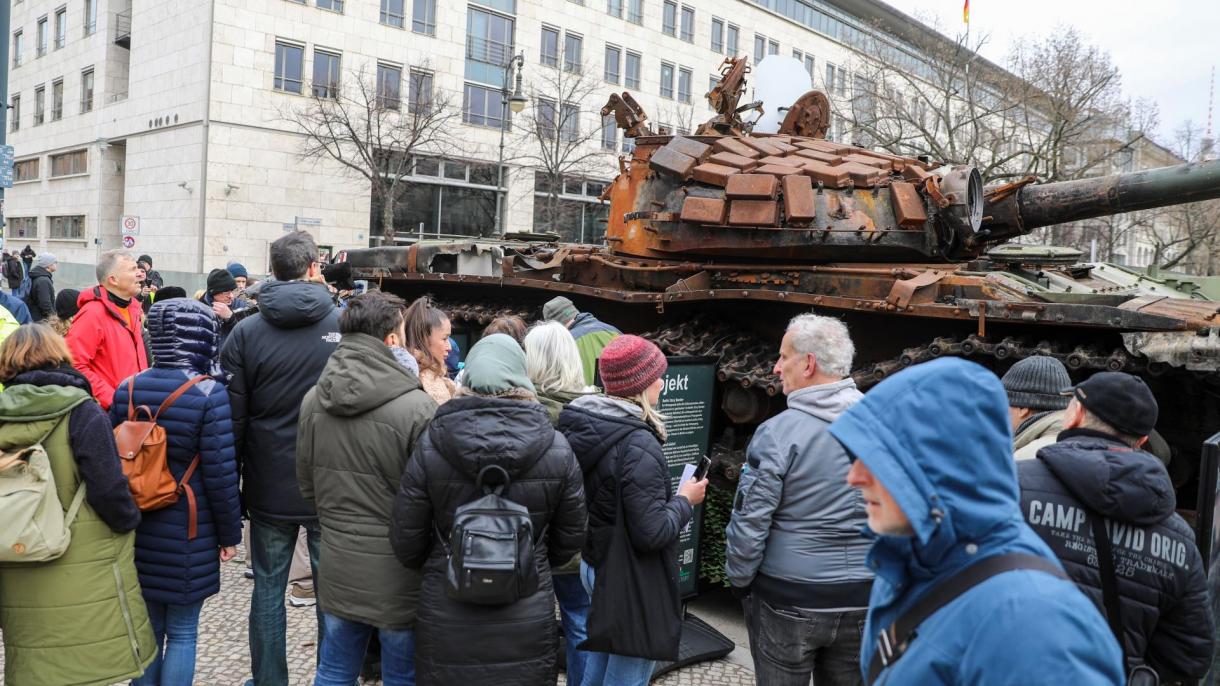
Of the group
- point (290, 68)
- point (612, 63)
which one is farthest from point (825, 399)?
point (612, 63)

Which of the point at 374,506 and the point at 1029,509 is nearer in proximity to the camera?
the point at 1029,509

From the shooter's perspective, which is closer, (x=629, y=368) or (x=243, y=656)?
(x=629, y=368)

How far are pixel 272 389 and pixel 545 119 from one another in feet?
109

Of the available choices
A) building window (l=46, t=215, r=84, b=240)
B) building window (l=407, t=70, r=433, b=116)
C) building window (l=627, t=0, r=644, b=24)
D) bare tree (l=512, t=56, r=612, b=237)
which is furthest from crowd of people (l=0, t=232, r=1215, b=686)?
building window (l=46, t=215, r=84, b=240)

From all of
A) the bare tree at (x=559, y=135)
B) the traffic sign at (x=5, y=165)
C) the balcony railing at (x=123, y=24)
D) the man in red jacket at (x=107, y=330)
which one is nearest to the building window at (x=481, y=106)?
the bare tree at (x=559, y=135)

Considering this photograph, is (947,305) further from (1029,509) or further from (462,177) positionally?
(462,177)

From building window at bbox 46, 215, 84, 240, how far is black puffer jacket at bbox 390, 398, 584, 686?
4326cm

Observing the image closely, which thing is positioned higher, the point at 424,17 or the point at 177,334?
the point at 424,17

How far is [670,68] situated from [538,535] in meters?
41.6

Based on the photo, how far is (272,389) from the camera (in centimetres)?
482

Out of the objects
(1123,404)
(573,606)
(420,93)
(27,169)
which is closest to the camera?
(1123,404)

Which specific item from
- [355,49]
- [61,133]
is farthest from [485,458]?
[61,133]

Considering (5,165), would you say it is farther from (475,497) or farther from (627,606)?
(627,606)

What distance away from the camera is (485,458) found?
3389 millimetres
